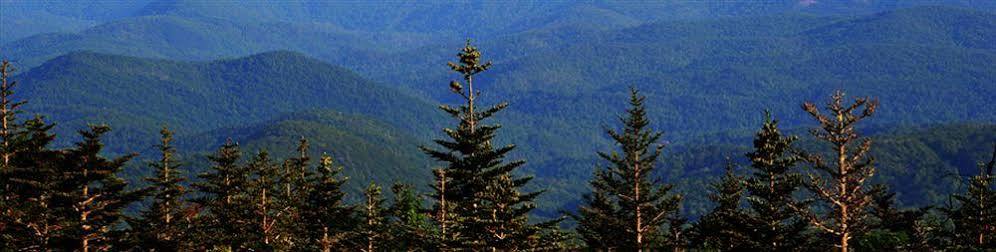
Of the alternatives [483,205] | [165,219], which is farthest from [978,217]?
[165,219]

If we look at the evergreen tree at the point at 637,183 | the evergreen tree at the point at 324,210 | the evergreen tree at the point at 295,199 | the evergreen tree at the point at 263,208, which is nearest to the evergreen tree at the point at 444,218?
the evergreen tree at the point at 637,183

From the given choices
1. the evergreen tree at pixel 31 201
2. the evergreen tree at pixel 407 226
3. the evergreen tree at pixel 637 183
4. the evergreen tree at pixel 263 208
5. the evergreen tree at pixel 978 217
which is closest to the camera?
the evergreen tree at pixel 31 201

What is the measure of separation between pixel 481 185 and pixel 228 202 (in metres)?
24.5

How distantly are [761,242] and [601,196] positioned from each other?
50.4ft

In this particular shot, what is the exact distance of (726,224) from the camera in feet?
153

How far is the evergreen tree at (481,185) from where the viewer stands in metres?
38.8

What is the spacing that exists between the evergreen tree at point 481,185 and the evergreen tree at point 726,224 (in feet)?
30.1

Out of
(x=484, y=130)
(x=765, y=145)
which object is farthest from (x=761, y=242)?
(x=484, y=130)

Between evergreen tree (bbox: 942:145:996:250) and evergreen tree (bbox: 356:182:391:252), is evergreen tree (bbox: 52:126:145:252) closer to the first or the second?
evergreen tree (bbox: 356:182:391:252)

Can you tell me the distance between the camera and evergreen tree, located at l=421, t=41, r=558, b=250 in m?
38.8

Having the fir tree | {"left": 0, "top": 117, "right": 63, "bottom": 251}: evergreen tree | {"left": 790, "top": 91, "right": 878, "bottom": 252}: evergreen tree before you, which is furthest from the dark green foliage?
{"left": 790, "top": 91, "right": 878, "bottom": 252}: evergreen tree

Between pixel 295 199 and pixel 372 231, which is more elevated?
pixel 295 199

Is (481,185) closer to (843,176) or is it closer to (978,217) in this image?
(843,176)

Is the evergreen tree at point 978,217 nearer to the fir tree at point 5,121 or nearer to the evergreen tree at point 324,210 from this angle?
the evergreen tree at point 324,210
